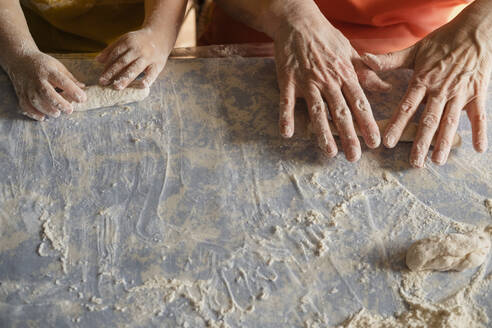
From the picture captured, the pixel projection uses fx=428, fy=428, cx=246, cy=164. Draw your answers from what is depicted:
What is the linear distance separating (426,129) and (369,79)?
0.26 m

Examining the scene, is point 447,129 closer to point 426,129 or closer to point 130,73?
point 426,129

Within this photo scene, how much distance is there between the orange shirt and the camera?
174 cm

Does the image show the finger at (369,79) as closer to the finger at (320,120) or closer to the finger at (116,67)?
the finger at (320,120)

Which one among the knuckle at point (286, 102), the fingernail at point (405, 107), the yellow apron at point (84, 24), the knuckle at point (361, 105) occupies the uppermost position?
the fingernail at point (405, 107)

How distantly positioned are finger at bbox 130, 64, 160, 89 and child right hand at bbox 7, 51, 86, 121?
18 centimetres

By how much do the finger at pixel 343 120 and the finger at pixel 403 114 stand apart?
0.34 ft

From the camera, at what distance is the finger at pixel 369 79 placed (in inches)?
58.0

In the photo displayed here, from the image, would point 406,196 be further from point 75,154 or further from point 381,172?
point 75,154

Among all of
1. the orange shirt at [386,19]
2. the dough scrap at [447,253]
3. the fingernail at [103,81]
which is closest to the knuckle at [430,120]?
the dough scrap at [447,253]

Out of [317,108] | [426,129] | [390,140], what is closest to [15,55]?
[317,108]

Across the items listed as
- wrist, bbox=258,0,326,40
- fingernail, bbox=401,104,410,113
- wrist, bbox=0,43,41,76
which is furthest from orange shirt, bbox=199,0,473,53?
wrist, bbox=0,43,41,76

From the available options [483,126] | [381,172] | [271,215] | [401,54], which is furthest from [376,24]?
[271,215]

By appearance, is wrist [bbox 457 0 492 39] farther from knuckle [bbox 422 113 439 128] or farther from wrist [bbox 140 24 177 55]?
wrist [bbox 140 24 177 55]

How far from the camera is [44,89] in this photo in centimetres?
137
